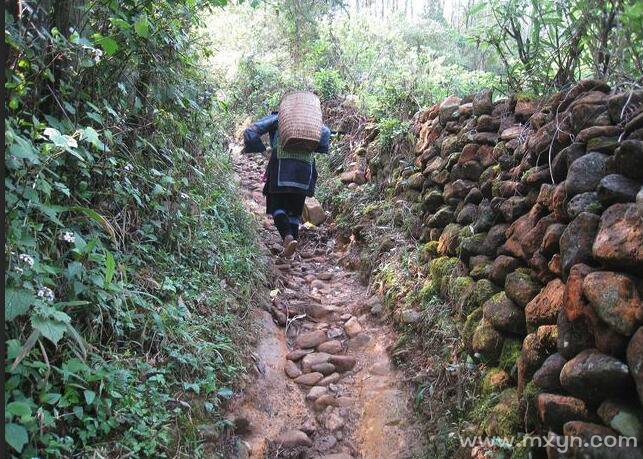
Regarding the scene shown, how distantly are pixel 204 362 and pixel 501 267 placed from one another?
1936 mm

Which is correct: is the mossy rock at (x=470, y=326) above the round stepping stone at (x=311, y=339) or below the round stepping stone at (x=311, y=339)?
above

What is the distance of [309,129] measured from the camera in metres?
5.64

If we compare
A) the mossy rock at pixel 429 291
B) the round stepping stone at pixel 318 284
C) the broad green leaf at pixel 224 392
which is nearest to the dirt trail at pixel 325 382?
the round stepping stone at pixel 318 284

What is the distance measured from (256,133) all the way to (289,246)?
1.33 meters

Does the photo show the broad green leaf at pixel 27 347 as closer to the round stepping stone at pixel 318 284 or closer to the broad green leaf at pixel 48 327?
the broad green leaf at pixel 48 327

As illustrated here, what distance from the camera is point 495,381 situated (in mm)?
2859

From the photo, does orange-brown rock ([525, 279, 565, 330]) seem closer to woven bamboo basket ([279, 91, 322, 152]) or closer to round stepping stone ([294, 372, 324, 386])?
round stepping stone ([294, 372, 324, 386])

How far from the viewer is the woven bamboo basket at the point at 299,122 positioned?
5594mm

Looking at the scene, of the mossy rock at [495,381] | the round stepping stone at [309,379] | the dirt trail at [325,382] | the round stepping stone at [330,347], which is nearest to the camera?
the mossy rock at [495,381]

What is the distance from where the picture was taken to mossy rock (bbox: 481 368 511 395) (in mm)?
2818

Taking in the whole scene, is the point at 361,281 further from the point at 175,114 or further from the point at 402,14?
the point at 402,14

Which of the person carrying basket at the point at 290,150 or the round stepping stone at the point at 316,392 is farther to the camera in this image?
the person carrying basket at the point at 290,150

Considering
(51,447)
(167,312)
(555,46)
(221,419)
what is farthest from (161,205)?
(555,46)

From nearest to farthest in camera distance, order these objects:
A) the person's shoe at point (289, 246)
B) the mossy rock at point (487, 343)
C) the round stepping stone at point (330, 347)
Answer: the mossy rock at point (487, 343) < the round stepping stone at point (330, 347) < the person's shoe at point (289, 246)
